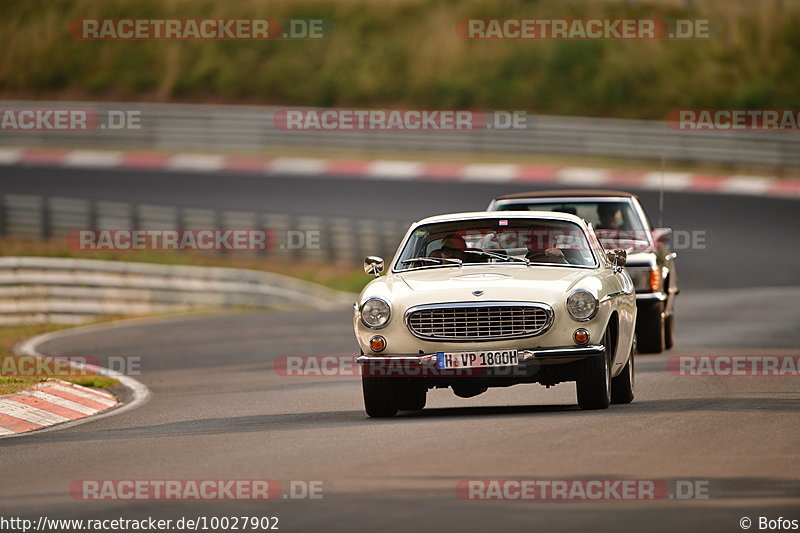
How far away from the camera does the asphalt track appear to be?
7934mm

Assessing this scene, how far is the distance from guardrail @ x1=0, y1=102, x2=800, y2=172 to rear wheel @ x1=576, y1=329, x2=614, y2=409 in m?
32.4

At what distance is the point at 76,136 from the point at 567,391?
33882 millimetres

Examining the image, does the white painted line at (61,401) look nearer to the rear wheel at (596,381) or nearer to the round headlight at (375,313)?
the round headlight at (375,313)

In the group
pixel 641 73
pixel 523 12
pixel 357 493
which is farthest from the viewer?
pixel 523 12

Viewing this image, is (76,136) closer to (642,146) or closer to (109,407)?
(642,146)

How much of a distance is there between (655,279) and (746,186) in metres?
20.0

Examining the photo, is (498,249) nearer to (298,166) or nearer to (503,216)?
(503,216)

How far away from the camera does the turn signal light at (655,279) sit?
1752 cm

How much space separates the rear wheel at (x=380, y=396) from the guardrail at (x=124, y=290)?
49.7 ft

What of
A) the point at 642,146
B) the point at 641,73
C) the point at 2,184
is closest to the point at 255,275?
the point at 2,184

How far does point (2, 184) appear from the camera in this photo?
40281 millimetres

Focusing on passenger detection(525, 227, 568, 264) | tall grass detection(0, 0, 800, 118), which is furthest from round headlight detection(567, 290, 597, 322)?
tall grass detection(0, 0, 800, 118)

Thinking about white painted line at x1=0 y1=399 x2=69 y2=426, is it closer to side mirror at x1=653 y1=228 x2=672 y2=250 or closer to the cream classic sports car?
the cream classic sports car

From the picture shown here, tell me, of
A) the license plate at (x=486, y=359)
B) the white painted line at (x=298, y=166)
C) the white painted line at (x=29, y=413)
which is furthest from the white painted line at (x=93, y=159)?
the license plate at (x=486, y=359)
